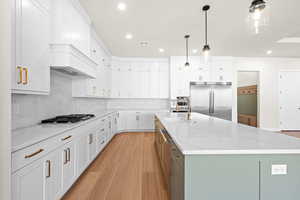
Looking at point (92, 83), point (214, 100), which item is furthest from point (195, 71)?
point (92, 83)

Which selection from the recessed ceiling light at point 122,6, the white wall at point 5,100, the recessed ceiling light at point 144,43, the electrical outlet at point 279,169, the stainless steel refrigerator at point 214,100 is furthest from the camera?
the stainless steel refrigerator at point 214,100

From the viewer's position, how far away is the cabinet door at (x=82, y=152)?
2.08 meters

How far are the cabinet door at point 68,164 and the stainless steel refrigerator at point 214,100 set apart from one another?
4.14m

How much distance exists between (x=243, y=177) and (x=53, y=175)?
169cm

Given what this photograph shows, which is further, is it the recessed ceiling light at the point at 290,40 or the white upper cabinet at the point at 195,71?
the white upper cabinet at the point at 195,71

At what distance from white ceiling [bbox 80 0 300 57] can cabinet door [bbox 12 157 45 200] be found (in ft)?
8.06

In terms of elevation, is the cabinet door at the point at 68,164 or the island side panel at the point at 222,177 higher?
the island side panel at the point at 222,177

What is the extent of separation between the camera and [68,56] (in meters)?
2.02

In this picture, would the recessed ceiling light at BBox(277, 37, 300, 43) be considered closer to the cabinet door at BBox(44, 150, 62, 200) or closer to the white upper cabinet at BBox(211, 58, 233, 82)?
the white upper cabinet at BBox(211, 58, 233, 82)

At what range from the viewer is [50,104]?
2.35 m

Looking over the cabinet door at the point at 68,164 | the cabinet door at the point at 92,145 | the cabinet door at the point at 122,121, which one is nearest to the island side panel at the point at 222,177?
the cabinet door at the point at 68,164

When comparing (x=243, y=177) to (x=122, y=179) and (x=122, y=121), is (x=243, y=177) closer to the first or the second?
(x=122, y=179)

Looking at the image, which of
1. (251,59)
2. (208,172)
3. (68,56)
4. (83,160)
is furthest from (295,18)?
(83,160)

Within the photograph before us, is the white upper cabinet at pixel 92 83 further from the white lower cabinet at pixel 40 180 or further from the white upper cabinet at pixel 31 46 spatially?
the white lower cabinet at pixel 40 180
